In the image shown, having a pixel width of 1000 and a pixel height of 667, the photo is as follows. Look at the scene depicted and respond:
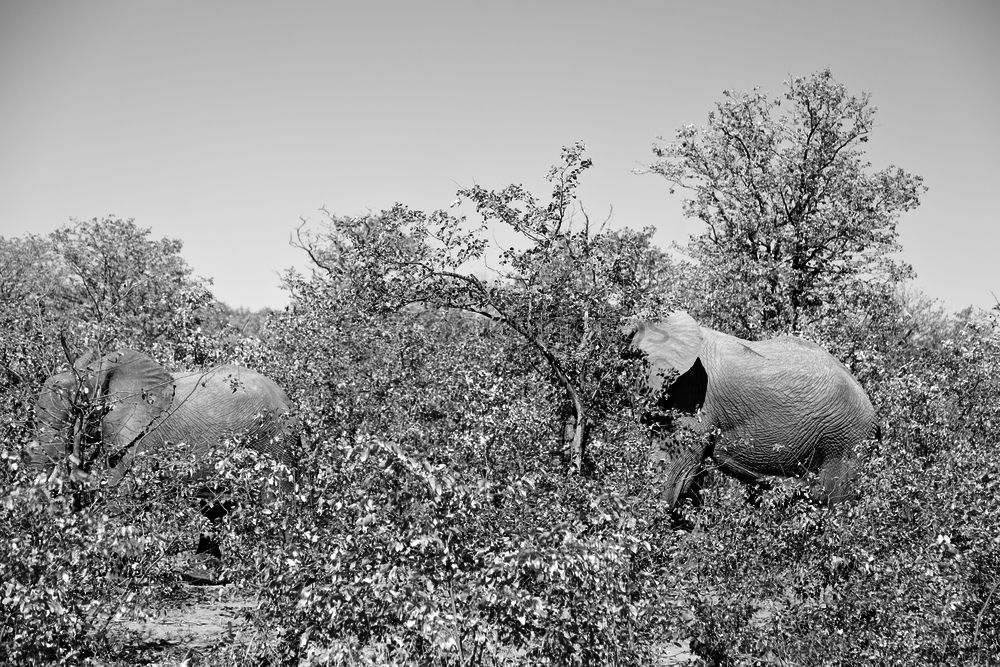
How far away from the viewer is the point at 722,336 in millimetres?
15500

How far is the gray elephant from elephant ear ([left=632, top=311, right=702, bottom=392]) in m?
0.04

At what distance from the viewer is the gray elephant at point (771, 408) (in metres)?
14.5

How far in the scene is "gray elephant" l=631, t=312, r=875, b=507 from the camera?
14.5m

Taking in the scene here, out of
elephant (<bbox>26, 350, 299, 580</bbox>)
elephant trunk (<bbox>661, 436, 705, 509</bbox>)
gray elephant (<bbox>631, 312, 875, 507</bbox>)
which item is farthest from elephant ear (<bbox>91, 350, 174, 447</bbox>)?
gray elephant (<bbox>631, 312, 875, 507</bbox>)

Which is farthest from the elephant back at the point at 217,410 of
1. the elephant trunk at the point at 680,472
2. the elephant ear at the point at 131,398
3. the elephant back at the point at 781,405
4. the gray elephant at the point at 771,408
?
the elephant back at the point at 781,405

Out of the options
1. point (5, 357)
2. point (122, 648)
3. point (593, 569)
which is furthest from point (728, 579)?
point (5, 357)

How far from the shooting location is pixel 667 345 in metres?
14.0

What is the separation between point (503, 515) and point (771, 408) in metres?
8.55

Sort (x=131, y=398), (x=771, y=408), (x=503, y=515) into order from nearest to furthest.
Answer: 1. (x=503, y=515)
2. (x=131, y=398)
3. (x=771, y=408)

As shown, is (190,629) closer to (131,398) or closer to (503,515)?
(131,398)

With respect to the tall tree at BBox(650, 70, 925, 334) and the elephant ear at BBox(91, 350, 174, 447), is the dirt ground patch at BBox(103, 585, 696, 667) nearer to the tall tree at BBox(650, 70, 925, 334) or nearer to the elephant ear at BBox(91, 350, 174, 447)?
the elephant ear at BBox(91, 350, 174, 447)

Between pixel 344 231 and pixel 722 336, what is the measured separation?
13.4 meters

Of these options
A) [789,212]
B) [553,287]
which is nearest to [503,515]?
[553,287]

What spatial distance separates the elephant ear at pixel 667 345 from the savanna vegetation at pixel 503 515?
1.11 metres
